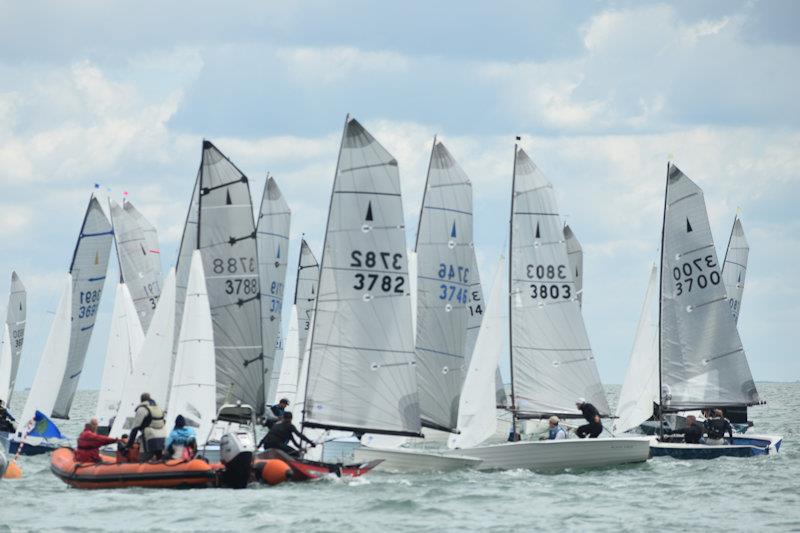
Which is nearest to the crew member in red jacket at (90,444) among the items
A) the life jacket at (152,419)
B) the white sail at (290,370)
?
the life jacket at (152,419)

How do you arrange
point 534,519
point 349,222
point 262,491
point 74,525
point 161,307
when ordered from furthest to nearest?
point 161,307
point 349,222
point 262,491
point 534,519
point 74,525

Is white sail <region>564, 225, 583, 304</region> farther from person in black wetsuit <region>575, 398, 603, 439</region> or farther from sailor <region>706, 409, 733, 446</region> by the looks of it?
person in black wetsuit <region>575, 398, 603, 439</region>

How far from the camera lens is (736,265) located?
58.3m

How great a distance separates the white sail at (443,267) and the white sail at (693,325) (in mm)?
7609

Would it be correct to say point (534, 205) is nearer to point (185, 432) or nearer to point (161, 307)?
point (161, 307)

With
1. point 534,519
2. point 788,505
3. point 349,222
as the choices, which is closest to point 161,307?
point 349,222

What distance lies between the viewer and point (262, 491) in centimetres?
2972

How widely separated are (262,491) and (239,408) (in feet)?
22.3

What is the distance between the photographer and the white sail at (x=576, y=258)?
56.3m

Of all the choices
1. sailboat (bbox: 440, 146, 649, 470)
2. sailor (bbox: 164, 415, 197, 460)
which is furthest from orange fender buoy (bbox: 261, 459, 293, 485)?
sailboat (bbox: 440, 146, 649, 470)

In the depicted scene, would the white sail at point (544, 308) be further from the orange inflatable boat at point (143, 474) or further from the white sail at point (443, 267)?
the orange inflatable boat at point (143, 474)

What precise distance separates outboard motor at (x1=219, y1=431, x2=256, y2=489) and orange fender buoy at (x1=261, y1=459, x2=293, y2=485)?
0.74m

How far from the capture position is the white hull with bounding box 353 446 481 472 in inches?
1298

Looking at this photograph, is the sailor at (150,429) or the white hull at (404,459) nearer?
the sailor at (150,429)
